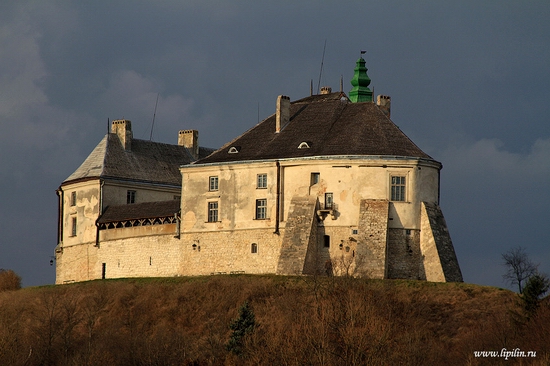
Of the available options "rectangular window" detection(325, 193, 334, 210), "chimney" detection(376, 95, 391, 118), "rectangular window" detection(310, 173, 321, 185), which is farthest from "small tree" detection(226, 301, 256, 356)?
"chimney" detection(376, 95, 391, 118)

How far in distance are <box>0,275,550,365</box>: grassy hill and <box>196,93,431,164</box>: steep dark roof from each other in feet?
25.6

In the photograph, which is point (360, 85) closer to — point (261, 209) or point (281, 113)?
point (281, 113)

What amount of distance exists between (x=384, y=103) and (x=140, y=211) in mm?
16102

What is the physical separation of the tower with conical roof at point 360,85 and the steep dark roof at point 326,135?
2160 cm

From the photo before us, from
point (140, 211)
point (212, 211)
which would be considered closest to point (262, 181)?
point (212, 211)

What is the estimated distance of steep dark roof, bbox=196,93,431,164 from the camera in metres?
90.3

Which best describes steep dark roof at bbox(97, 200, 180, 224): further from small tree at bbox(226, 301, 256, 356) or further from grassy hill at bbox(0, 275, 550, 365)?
small tree at bbox(226, 301, 256, 356)

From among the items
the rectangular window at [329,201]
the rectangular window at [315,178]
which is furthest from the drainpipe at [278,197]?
the rectangular window at [329,201]

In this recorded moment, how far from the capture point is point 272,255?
90.4 meters

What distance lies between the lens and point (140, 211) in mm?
97750

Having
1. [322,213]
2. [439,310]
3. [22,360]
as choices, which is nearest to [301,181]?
[322,213]

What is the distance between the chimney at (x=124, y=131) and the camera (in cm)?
10544

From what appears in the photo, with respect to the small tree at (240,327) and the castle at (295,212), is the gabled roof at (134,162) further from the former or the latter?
the small tree at (240,327)

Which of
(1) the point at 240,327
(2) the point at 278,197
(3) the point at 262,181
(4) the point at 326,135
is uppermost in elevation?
(4) the point at 326,135
